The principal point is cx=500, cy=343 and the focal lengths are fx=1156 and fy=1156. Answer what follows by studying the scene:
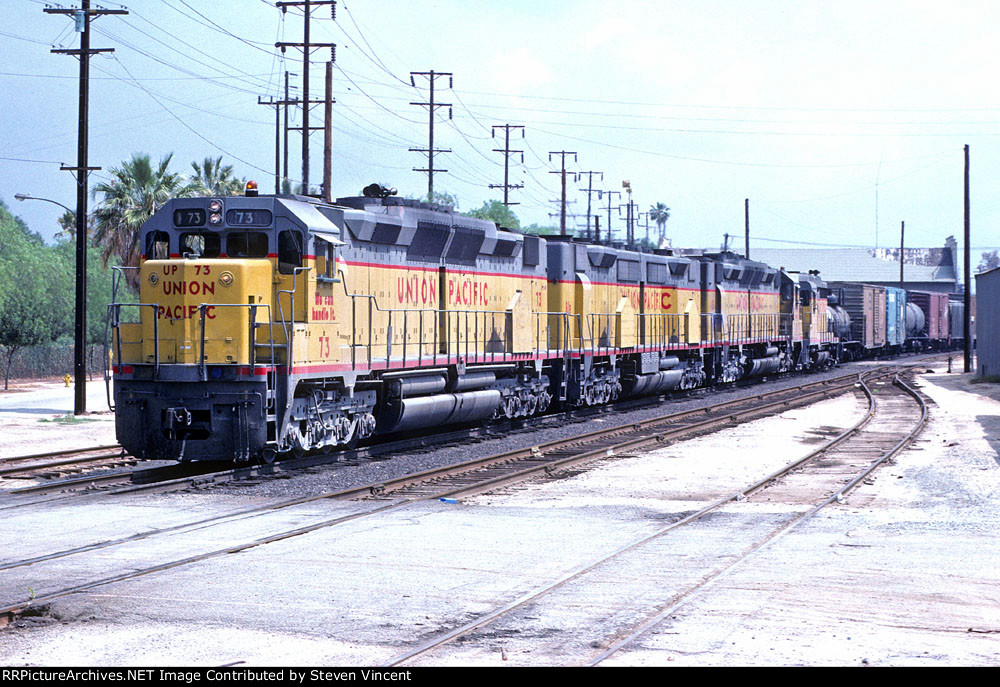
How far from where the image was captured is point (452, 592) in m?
9.05

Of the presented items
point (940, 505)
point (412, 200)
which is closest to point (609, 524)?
point (940, 505)

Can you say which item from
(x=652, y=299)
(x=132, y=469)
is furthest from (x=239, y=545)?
(x=652, y=299)

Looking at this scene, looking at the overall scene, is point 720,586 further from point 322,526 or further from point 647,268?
point 647,268

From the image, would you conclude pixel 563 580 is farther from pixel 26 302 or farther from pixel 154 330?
pixel 26 302

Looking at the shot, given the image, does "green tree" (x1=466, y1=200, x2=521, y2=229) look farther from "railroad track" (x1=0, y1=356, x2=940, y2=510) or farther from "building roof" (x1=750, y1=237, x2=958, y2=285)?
"railroad track" (x1=0, y1=356, x2=940, y2=510)

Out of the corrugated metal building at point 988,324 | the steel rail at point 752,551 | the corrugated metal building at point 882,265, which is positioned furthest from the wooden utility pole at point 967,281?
the corrugated metal building at point 882,265

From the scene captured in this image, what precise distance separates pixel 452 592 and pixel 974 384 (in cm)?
3467

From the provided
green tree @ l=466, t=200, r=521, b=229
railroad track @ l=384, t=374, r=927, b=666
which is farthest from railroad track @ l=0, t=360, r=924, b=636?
green tree @ l=466, t=200, r=521, b=229

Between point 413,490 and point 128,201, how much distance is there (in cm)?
3001

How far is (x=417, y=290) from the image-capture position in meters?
19.7

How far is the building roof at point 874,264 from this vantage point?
406 feet

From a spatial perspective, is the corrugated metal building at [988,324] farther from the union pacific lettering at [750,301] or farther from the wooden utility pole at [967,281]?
the union pacific lettering at [750,301]

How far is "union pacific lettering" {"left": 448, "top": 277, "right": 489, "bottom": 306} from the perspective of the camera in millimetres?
20953

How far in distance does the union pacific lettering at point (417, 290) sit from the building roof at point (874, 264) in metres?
108
